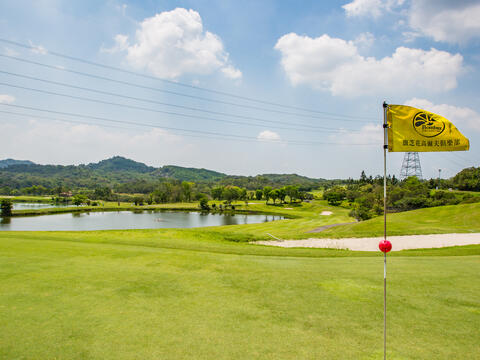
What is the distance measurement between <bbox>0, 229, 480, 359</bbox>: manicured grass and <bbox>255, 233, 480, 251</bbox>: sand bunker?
30.7 ft

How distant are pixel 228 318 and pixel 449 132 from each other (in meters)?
7.87

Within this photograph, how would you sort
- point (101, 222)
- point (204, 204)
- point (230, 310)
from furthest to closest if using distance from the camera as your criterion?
point (204, 204)
point (101, 222)
point (230, 310)

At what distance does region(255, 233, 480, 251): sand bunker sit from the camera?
1806cm

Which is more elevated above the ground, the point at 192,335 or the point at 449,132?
the point at 449,132

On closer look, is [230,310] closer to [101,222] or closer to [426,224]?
[426,224]

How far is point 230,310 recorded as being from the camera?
5.48 metres

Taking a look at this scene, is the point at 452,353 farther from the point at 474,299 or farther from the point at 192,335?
the point at 192,335

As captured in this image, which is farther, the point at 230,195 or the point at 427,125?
the point at 230,195

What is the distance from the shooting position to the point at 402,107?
741cm

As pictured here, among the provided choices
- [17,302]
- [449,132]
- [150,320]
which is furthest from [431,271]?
[17,302]

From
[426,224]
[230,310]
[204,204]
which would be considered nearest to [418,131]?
[230,310]

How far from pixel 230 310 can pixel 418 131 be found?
6.85 m

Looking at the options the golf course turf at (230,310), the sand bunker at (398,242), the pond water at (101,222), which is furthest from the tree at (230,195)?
the golf course turf at (230,310)

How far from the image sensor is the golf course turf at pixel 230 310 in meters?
4.18
